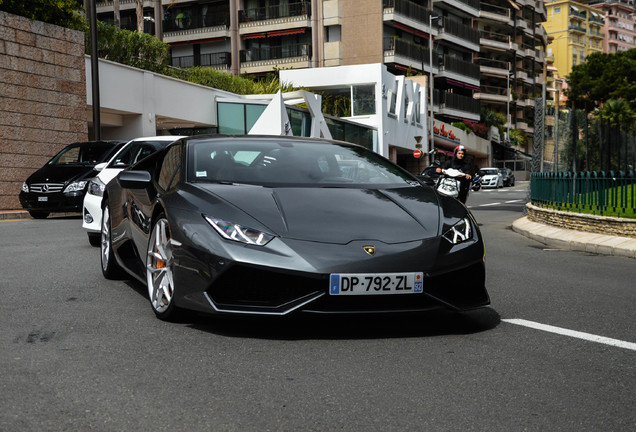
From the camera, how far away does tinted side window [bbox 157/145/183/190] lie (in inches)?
217

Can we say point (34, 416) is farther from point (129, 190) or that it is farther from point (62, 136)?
point (62, 136)

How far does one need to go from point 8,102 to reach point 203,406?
1927 centimetres

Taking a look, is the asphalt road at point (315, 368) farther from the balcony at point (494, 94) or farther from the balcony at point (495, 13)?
the balcony at point (495, 13)

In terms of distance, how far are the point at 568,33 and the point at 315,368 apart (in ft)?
479

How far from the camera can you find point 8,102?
20.7 metres

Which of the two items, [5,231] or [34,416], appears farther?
[5,231]

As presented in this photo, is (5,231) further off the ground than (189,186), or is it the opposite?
(189,186)

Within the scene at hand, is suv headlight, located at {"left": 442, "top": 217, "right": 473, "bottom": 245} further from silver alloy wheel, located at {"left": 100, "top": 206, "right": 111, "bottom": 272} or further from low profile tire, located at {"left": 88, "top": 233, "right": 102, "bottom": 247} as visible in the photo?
low profile tire, located at {"left": 88, "top": 233, "right": 102, "bottom": 247}

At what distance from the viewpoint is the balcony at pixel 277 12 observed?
57625 millimetres

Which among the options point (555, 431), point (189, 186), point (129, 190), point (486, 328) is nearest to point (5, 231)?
point (129, 190)

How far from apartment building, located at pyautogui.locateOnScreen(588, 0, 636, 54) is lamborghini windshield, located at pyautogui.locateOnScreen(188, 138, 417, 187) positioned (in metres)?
158

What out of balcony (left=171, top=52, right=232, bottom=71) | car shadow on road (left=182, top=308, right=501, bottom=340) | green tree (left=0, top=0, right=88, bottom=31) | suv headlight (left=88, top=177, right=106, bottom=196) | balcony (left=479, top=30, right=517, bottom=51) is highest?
balcony (left=479, top=30, right=517, bottom=51)

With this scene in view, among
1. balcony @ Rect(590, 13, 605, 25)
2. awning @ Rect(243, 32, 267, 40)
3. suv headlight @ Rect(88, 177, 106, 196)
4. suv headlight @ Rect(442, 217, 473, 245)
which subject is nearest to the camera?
suv headlight @ Rect(442, 217, 473, 245)

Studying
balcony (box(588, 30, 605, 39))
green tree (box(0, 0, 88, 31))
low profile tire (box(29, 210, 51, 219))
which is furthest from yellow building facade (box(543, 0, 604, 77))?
low profile tire (box(29, 210, 51, 219))
